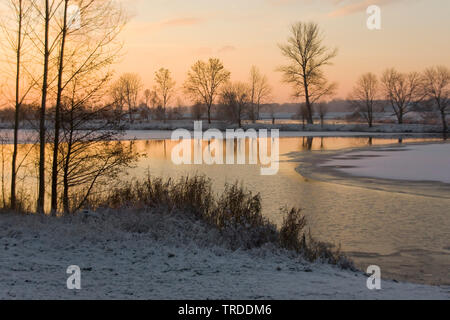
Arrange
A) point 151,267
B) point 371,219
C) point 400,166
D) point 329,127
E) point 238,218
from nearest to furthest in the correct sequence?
1. point 151,267
2. point 238,218
3. point 371,219
4. point 400,166
5. point 329,127

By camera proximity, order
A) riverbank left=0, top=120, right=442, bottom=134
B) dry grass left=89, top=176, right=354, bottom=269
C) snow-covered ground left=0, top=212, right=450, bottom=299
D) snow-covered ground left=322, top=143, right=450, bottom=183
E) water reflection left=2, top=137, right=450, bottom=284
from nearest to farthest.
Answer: snow-covered ground left=0, top=212, right=450, bottom=299, water reflection left=2, top=137, right=450, bottom=284, dry grass left=89, top=176, right=354, bottom=269, snow-covered ground left=322, top=143, right=450, bottom=183, riverbank left=0, top=120, right=442, bottom=134

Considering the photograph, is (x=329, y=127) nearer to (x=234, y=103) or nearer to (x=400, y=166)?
(x=234, y=103)

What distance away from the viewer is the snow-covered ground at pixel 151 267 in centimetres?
591

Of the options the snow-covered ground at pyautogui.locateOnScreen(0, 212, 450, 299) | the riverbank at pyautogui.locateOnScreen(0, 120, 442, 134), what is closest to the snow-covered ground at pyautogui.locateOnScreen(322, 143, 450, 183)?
the snow-covered ground at pyautogui.locateOnScreen(0, 212, 450, 299)

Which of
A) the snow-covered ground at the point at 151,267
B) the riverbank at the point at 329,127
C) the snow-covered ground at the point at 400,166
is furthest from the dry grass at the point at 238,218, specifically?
the riverbank at the point at 329,127

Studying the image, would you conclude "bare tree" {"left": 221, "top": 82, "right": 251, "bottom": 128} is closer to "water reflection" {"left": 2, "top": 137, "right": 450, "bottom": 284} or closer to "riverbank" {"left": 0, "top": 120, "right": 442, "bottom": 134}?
"riverbank" {"left": 0, "top": 120, "right": 442, "bottom": 134}

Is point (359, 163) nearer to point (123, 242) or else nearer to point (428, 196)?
point (428, 196)

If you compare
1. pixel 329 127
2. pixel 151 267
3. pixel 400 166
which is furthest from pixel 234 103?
pixel 151 267

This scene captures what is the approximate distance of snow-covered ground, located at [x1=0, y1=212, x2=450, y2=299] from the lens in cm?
591

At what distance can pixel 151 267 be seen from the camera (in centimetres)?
705

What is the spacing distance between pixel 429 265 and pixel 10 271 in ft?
24.3

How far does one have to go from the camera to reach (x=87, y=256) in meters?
7.54

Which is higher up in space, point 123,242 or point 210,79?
point 210,79
